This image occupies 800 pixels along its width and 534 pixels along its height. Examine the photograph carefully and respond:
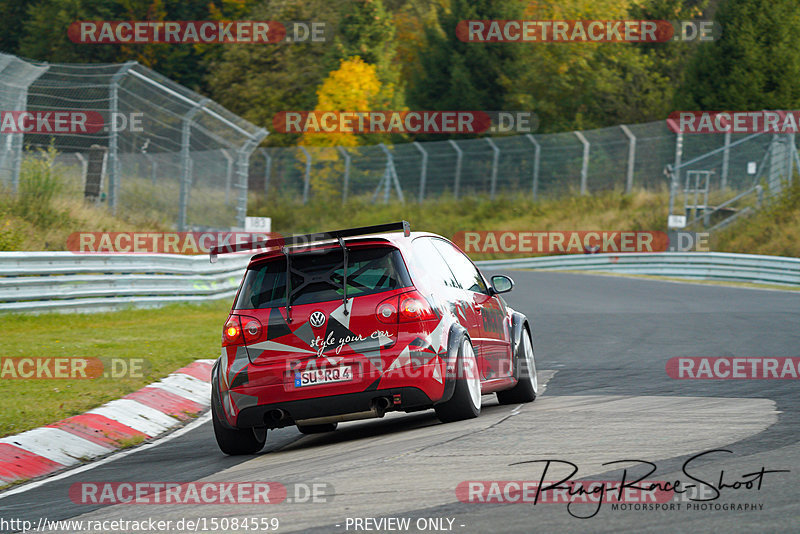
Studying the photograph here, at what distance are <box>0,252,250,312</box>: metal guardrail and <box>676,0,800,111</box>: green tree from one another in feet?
88.3

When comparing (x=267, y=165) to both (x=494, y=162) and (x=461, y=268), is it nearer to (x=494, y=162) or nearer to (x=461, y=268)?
(x=494, y=162)

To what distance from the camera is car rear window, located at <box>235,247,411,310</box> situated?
8023mm

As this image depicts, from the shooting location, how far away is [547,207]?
46.9 m

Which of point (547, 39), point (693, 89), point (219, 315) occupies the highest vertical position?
point (547, 39)

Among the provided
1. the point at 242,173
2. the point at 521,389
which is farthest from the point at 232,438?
the point at 242,173

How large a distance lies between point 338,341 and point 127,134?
16.5m

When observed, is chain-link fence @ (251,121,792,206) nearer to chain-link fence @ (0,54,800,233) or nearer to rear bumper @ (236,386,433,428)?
chain-link fence @ (0,54,800,233)

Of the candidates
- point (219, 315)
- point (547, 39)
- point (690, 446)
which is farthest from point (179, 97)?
point (547, 39)

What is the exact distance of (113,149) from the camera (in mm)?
22328

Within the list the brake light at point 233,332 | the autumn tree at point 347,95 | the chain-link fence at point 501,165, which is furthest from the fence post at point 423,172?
the brake light at point 233,332

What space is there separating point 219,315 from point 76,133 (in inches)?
235

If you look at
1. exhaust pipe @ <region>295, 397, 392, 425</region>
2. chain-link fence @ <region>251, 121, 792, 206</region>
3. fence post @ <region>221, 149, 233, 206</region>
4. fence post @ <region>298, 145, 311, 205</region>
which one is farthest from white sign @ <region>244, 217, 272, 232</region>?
fence post @ <region>298, 145, 311, 205</region>

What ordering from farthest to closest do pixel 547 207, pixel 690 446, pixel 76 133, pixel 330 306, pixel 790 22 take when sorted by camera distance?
1. pixel 547 207
2. pixel 790 22
3. pixel 76 133
4. pixel 330 306
5. pixel 690 446

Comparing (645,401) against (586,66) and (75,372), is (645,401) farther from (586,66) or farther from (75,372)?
(586,66)
